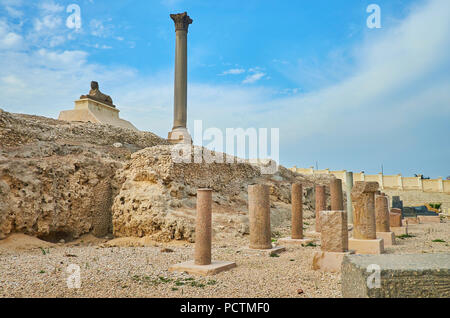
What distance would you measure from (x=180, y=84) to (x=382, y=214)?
48.9ft

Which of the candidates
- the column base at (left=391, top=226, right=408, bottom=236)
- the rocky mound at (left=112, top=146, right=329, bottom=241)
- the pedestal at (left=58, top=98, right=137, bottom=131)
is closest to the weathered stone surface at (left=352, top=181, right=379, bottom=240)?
the rocky mound at (left=112, top=146, right=329, bottom=241)

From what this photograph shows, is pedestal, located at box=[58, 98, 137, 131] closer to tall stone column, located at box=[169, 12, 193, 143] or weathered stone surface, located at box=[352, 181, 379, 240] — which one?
tall stone column, located at box=[169, 12, 193, 143]

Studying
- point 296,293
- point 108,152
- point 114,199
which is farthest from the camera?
point 108,152

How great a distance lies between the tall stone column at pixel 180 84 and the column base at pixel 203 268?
14.6 meters

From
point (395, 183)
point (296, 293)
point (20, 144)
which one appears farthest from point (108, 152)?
point (395, 183)

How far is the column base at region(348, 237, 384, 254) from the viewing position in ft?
25.8

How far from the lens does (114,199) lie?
11.6 metres

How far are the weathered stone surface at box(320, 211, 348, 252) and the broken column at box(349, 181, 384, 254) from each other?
166 cm

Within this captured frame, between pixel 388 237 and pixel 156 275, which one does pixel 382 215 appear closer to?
pixel 388 237

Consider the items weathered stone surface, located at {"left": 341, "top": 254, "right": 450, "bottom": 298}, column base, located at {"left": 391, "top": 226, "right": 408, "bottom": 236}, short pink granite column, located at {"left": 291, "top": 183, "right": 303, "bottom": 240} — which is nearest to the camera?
weathered stone surface, located at {"left": 341, "top": 254, "right": 450, "bottom": 298}
